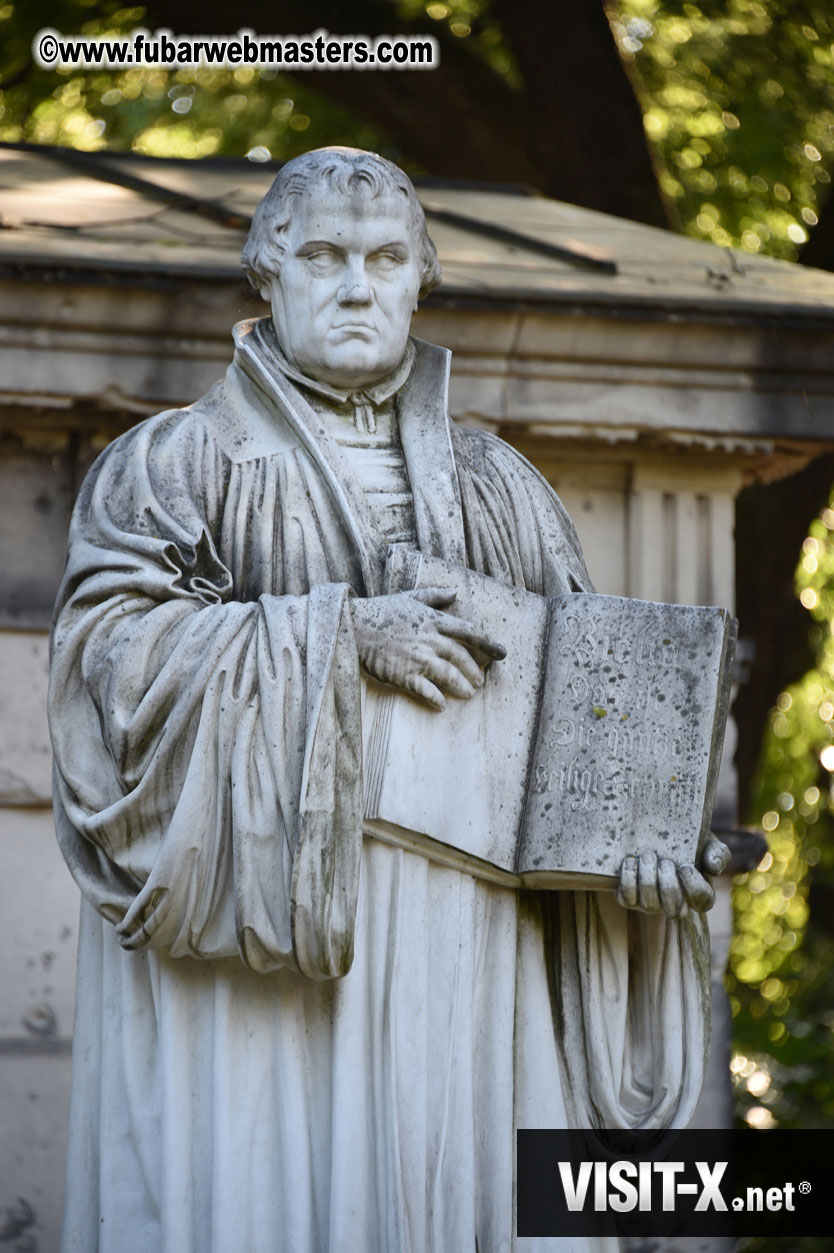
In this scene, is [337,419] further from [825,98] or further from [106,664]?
[825,98]

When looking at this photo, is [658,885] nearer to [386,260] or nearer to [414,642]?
[414,642]

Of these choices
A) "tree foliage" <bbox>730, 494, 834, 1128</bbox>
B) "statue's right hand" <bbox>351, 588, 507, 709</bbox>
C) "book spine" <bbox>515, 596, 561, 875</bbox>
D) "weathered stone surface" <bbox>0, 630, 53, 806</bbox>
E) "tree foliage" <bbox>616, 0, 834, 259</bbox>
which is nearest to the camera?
"statue's right hand" <bbox>351, 588, 507, 709</bbox>

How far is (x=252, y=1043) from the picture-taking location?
423 cm

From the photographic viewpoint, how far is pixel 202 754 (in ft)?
13.5

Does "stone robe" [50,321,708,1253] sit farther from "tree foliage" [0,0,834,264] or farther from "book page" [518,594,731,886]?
"tree foliage" [0,0,834,264]

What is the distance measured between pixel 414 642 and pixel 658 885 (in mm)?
619

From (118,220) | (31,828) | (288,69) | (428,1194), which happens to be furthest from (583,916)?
(288,69)

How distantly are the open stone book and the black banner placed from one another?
0.54m

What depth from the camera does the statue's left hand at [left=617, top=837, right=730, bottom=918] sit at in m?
4.24

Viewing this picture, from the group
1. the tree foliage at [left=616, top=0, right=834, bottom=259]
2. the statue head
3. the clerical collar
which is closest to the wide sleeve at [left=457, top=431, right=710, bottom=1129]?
the clerical collar

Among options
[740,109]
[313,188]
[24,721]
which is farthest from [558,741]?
[740,109]

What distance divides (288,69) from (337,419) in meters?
6.24

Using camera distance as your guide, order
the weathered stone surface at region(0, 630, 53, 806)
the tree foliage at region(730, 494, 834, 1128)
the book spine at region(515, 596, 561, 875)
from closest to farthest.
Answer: the book spine at region(515, 596, 561, 875) < the weathered stone surface at region(0, 630, 53, 806) < the tree foliage at region(730, 494, 834, 1128)

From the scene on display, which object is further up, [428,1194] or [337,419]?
[337,419]
